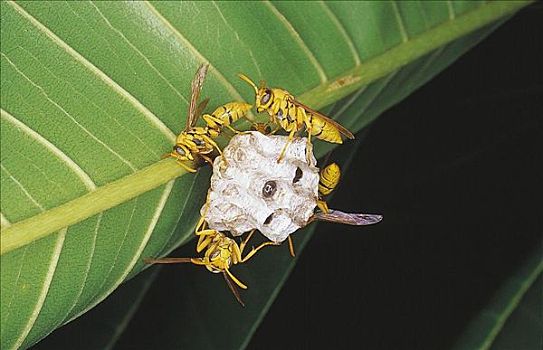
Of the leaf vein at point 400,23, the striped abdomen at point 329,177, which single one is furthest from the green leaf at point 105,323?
the leaf vein at point 400,23


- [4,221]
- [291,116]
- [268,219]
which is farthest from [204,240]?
[4,221]

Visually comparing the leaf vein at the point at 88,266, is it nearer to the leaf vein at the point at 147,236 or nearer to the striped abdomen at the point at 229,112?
the leaf vein at the point at 147,236

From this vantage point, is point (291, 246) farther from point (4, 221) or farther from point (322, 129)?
point (4, 221)

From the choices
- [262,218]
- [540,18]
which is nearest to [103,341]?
[262,218]

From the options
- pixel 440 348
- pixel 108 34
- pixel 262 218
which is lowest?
pixel 440 348

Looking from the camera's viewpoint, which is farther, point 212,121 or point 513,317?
point 513,317

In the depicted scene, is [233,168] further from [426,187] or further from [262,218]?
[426,187]

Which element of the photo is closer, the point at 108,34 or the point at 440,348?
the point at 108,34

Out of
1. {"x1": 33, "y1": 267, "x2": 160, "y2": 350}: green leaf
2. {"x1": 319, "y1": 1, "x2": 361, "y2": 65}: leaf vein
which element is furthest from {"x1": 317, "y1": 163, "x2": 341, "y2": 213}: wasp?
{"x1": 33, "y1": 267, "x2": 160, "y2": 350}: green leaf
